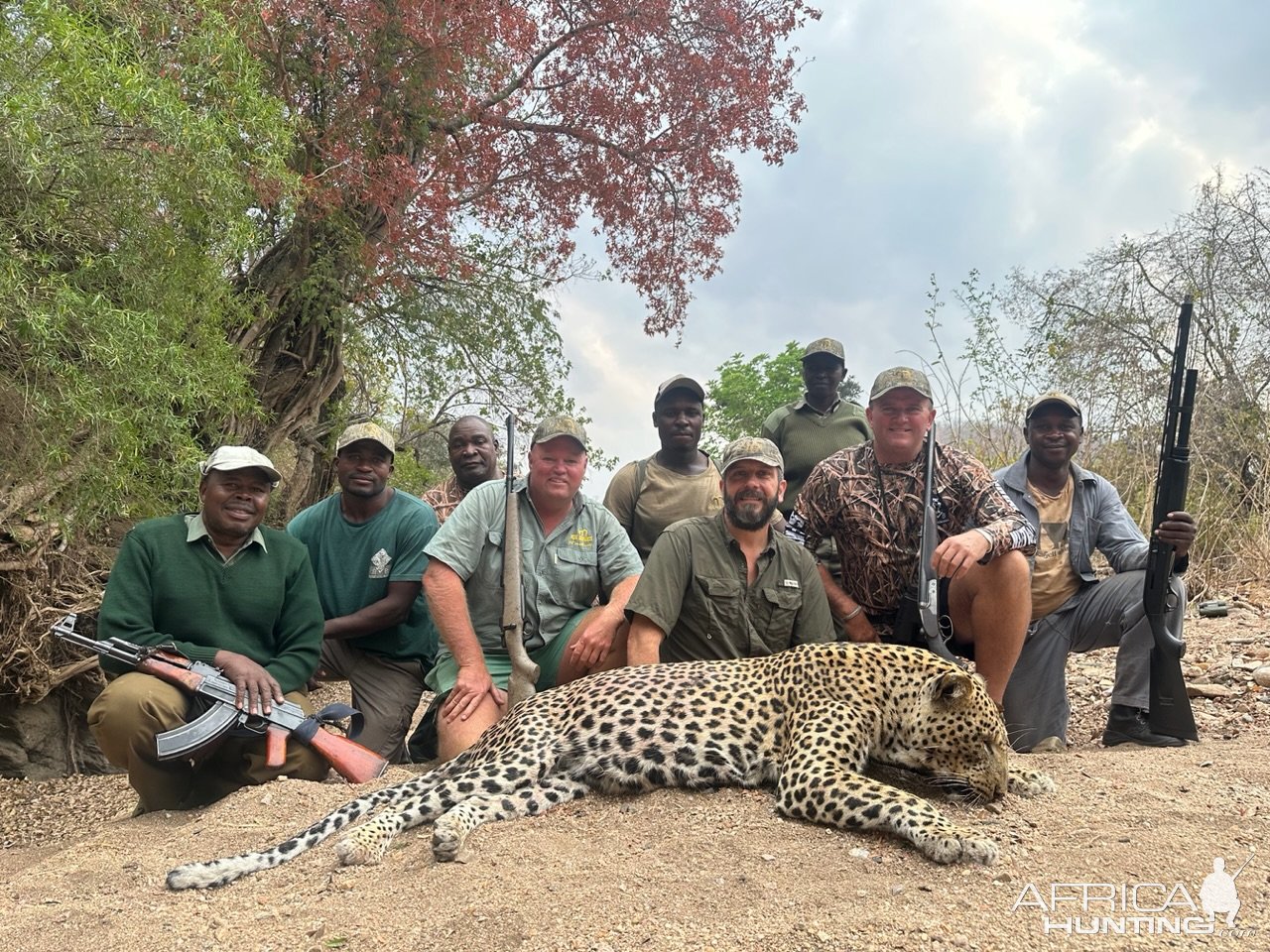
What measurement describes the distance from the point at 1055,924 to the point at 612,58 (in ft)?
38.9

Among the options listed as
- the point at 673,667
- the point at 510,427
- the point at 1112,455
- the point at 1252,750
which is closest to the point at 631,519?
the point at 510,427

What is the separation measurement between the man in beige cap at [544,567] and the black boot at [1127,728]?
2.64m

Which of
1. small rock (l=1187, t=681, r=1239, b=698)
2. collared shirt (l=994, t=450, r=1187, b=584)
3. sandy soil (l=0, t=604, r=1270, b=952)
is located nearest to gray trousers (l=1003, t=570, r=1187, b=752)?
collared shirt (l=994, t=450, r=1187, b=584)

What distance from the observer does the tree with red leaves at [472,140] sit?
9.63 m

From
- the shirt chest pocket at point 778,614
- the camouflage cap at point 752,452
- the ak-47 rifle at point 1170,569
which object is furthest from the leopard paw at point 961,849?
the ak-47 rifle at point 1170,569

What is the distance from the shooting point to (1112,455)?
955 centimetres

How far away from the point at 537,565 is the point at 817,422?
106 inches

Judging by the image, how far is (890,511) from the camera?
4.90 meters

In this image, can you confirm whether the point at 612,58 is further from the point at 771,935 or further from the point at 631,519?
the point at 771,935

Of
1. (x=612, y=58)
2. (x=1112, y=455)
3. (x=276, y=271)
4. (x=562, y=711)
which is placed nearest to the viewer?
(x=562, y=711)

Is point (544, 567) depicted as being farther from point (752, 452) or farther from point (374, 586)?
point (752, 452)

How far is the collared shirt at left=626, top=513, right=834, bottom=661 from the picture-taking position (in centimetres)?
453

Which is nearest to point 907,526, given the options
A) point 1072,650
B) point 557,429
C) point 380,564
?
point 1072,650

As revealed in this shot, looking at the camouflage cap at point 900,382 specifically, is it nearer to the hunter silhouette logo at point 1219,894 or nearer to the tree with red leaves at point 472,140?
the hunter silhouette logo at point 1219,894
